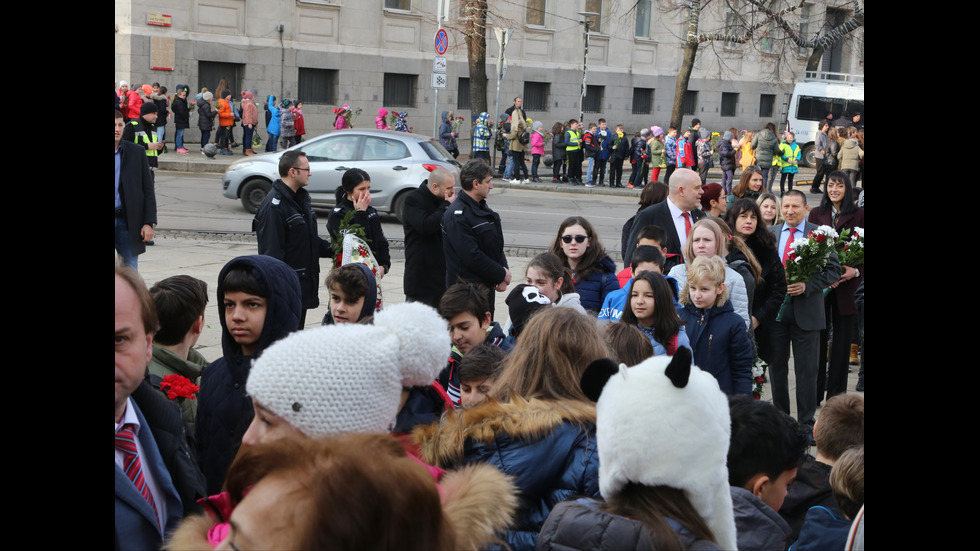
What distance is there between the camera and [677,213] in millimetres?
7875

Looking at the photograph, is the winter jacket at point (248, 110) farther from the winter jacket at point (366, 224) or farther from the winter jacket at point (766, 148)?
the winter jacket at point (366, 224)

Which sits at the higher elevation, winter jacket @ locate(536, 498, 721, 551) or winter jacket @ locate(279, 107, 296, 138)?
winter jacket @ locate(279, 107, 296, 138)

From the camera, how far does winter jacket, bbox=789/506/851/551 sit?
→ 305cm

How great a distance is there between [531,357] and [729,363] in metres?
3.02

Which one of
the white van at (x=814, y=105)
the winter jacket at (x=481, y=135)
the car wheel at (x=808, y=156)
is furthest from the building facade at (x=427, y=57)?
the car wheel at (x=808, y=156)

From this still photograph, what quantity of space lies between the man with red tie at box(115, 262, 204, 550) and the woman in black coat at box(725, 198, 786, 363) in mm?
5412

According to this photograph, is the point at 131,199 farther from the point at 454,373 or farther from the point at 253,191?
the point at 253,191

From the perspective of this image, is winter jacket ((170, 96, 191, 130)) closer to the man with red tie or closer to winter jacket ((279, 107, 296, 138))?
winter jacket ((279, 107, 296, 138))

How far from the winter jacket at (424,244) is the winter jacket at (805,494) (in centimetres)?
466

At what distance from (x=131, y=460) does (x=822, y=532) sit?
83.2 inches

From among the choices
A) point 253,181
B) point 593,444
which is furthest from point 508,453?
point 253,181

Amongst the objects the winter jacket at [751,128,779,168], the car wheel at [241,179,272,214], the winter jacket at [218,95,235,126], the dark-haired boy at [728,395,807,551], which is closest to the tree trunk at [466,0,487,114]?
the winter jacket at [218,95,235,126]
